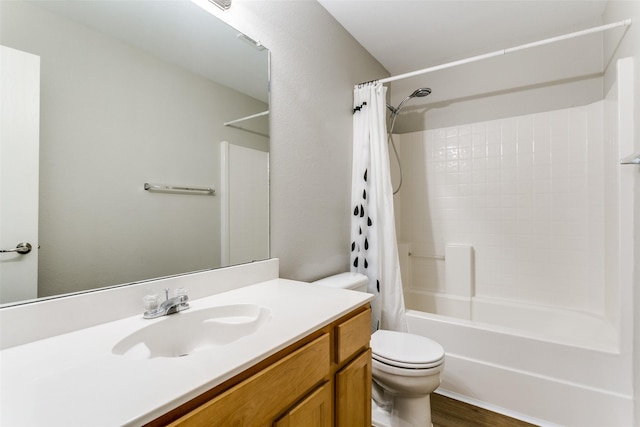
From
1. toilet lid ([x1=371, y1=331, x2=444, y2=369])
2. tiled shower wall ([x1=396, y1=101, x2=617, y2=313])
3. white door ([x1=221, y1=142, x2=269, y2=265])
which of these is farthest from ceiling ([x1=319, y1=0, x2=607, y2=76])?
toilet lid ([x1=371, y1=331, x2=444, y2=369])

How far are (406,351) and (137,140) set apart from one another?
1465 mm

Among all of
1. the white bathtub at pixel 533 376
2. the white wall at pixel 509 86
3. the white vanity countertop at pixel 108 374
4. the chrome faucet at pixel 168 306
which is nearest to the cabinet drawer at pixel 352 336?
the white vanity countertop at pixel 108 374

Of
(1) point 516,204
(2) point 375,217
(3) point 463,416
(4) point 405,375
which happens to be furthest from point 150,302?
(1) point 516,204

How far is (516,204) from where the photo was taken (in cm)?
243

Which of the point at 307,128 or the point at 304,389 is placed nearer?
the point at 304,389

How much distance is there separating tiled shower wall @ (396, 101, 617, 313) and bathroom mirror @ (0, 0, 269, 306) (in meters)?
1.89

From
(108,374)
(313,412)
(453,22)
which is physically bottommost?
(313,412)

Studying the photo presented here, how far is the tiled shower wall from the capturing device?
217 centimetres

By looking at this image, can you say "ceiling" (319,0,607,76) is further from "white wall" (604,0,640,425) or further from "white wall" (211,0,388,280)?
"white wall" (604,0,640,425)

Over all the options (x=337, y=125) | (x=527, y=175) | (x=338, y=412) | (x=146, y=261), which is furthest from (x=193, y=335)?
(x=527, y=175)

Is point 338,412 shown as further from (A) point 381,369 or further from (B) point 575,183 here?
(B) point 575,183

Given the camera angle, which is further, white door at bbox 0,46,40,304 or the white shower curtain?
the white shower curtain

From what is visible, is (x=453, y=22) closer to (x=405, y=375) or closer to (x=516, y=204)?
(x=516, y=204)

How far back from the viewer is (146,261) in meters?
1.03
